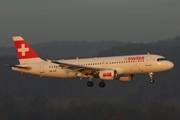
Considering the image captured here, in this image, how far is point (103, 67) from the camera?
246 feet

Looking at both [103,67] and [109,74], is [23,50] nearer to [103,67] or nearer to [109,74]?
[103,67]

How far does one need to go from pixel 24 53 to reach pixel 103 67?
13.2m

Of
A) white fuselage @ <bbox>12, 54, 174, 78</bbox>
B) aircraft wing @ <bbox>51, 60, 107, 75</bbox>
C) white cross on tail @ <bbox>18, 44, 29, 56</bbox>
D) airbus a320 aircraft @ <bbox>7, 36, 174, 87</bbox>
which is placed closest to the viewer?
white fuselage @ <bbox>12, 54, 174, 78</bbox>

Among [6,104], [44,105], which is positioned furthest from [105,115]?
[6,104]

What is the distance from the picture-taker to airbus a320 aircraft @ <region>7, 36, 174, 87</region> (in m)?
72.9

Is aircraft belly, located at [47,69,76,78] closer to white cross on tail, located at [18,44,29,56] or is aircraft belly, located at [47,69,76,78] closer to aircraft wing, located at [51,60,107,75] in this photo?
aircraft wing, located at [51,60,107,75]

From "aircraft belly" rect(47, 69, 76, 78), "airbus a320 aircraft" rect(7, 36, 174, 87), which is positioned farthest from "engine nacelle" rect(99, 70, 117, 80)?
"aircraft belly" rect(47, 69, 76, 78)

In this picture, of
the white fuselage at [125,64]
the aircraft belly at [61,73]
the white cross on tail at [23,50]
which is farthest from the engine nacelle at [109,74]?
the white cross on tail at [23,50]

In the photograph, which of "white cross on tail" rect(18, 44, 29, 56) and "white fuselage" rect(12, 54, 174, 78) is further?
"white cross on tail" rect(18, 44, 29, 56)

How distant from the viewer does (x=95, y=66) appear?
247 ft

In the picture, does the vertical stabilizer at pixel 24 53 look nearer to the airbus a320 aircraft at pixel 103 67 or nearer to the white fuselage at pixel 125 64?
the airbus a320 aircraft at pixel 103 67

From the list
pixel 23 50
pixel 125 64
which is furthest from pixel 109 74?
pixel 23 50

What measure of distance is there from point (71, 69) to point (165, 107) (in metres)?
57.8

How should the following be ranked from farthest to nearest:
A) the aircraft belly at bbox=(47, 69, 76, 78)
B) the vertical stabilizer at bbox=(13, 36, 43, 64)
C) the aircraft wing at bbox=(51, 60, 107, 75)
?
the vertical stabilizer at bbox=(13, 36, 43, 64)
the aircraft belly at bbox=(47, 69, 76, 78)
the aircraft wing at bbox=(51, 60, 107, 75)
